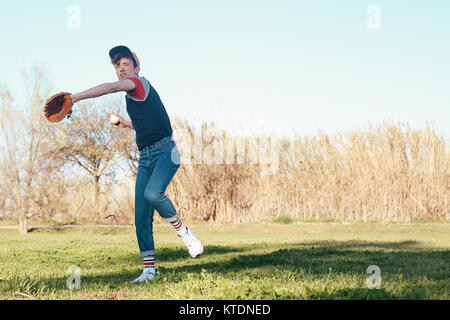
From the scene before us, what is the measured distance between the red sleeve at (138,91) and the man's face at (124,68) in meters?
0.31

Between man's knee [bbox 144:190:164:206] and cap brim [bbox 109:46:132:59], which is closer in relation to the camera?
man's knee [bbox 144:190:164:206]

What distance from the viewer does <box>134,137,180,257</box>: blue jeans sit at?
4156 millimetres

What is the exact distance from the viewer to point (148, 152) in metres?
4.29

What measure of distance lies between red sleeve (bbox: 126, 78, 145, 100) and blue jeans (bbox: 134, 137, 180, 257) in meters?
0.46

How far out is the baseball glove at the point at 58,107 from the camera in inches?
149

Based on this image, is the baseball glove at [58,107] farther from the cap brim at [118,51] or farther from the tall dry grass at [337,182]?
the tall dry grass at [337,182]

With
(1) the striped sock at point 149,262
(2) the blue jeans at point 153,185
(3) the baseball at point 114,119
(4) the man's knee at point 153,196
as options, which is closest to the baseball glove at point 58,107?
(3) the baseball at point 114,119

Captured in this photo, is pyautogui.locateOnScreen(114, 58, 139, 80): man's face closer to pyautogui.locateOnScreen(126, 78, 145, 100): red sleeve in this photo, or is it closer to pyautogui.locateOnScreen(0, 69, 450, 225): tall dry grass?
pyautogui.locateOnScreen(126, 78, 145, 100): red sleeve

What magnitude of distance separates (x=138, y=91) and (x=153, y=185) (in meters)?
0.88

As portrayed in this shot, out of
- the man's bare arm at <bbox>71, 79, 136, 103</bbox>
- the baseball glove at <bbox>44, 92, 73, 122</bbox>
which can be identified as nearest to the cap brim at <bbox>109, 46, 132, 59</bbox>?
the man's bare arm at <bbox>71, 79, 136, 103</bbox>
